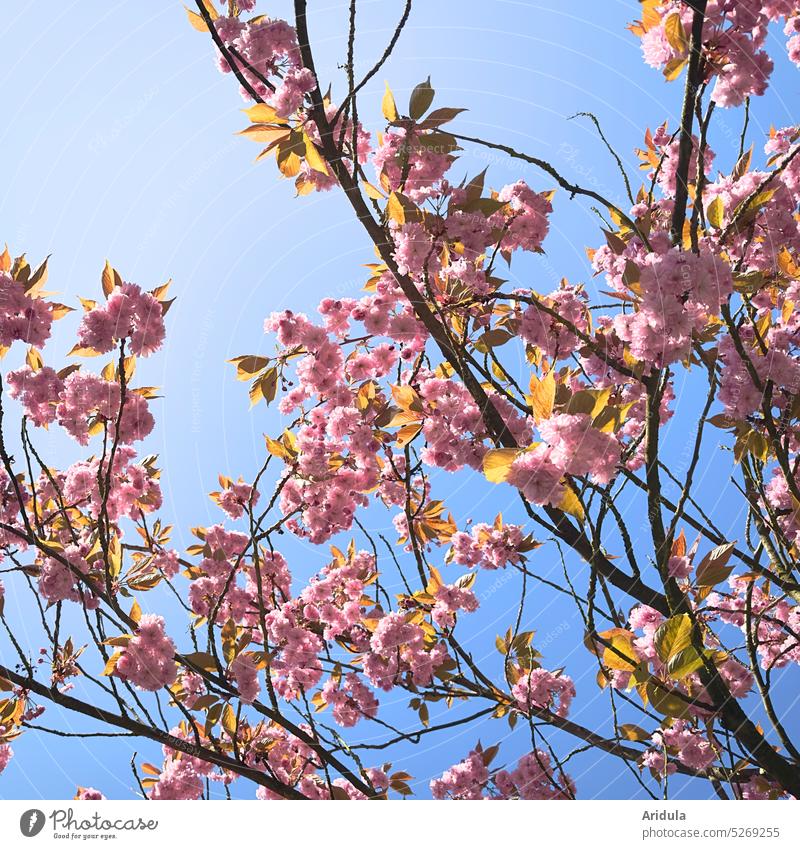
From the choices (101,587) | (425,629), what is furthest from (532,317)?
(101,587)

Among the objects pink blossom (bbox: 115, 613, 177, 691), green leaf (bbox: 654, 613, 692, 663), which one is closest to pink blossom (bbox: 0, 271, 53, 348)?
pink blossom (bbox: 115, 613, 177, 691)

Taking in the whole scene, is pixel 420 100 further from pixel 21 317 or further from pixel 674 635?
pixel 674 635

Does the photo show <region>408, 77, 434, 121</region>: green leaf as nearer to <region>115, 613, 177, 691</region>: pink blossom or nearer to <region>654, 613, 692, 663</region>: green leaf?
<region>654, 613, 692, 663</region>: green leaf

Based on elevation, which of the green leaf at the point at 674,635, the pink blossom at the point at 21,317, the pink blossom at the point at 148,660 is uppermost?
the pink blossom at the point at 21,317

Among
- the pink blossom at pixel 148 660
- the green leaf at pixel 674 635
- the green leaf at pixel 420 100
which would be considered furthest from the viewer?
the green leaf at pixel 420 100

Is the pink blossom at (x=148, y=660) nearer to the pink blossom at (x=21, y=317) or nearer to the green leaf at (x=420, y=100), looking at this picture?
the pink blossom at (x=21, y=317)

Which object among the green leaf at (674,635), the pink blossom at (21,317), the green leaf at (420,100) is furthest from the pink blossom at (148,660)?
the green leaf at (420,100)

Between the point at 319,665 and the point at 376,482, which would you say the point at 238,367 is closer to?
the point at 376,482

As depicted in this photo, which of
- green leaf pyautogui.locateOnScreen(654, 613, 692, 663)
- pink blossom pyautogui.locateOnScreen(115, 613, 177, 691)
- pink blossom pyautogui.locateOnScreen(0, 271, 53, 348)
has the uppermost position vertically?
pink blossom pyautogui.locateOnScreen(0, 271, 53, 348)

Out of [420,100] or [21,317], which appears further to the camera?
[21,317]

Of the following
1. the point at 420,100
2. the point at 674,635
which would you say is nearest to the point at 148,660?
the point at 674,635

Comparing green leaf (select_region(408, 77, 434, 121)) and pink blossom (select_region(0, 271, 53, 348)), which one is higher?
green leaf (select_region(408, 77, 434, 121))
